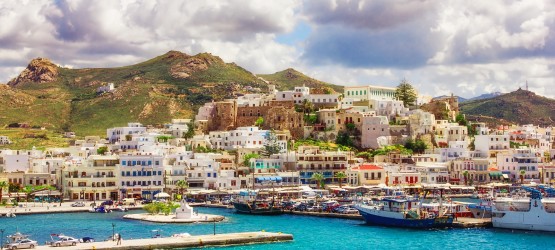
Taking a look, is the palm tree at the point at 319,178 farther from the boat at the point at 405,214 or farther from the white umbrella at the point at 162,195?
the boat at the point at 405,214

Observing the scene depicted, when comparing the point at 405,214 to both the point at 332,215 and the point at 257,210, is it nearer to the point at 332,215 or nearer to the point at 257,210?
the point at 332,215

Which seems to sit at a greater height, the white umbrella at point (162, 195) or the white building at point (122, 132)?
the white building at point (122, 132)

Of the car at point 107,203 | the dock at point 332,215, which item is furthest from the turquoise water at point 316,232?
the car at point 107,203

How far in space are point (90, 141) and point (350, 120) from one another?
38.3 meters

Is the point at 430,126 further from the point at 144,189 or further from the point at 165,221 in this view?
the point at 165,221

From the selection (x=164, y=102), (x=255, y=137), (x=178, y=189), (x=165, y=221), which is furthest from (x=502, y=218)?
(x=164, y=102)

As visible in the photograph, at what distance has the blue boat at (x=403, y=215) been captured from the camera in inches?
2618

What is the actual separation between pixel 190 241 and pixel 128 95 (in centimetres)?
11308

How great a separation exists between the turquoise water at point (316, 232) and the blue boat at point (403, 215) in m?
1.03

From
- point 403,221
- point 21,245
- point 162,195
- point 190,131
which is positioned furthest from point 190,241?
point 190,131

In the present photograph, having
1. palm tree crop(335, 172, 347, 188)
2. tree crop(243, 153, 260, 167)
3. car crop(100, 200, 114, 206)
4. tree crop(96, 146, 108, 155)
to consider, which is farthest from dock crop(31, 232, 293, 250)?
tree crop(96, 146, 108, 155)

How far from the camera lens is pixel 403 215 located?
67.1 meters

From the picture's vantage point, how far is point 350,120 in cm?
11369

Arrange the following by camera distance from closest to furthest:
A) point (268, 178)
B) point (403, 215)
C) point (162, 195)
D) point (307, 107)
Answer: point (403, 215)
point (162, 195)
point (268, 178)
point (307, 107)
